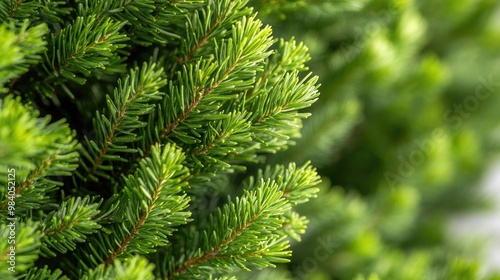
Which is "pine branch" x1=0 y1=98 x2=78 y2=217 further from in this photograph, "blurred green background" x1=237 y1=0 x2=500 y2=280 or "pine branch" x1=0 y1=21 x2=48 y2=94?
"blurred green background" x1=237 y1=0 x2=500 y2=280

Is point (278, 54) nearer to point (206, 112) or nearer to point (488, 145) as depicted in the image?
point (206, 112)

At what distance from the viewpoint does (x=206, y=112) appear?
380mm

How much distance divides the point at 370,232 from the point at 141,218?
43 cm

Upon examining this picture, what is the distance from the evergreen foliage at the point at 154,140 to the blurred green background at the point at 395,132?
0.35ft

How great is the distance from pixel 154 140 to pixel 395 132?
0.54 m

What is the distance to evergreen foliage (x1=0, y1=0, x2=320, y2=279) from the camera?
1.12 feet

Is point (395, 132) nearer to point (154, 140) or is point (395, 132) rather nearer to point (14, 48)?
point (154, 140)

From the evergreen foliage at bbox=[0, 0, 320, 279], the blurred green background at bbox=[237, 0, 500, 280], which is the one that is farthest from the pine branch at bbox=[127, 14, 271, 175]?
the blurred green background at bbox=[237, 0, 500, 280]

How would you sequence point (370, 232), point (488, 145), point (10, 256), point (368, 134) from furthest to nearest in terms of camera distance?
1. point (488, 145)
2. point (368, 134)
3. point (370, 232)
4. point (10, 256)

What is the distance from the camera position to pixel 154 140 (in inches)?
15.2

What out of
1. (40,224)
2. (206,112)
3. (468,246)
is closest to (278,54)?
(206,112)

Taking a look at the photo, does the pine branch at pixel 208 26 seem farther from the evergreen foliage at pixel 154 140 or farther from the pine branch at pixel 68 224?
the pine branch at pixel 68 224

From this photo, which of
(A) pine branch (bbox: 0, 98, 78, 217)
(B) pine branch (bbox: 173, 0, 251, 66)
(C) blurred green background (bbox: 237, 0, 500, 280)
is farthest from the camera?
(C) blurred green background (bbox: 237, 0, 500, 280)

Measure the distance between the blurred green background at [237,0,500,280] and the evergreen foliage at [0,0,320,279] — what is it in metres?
0.11
